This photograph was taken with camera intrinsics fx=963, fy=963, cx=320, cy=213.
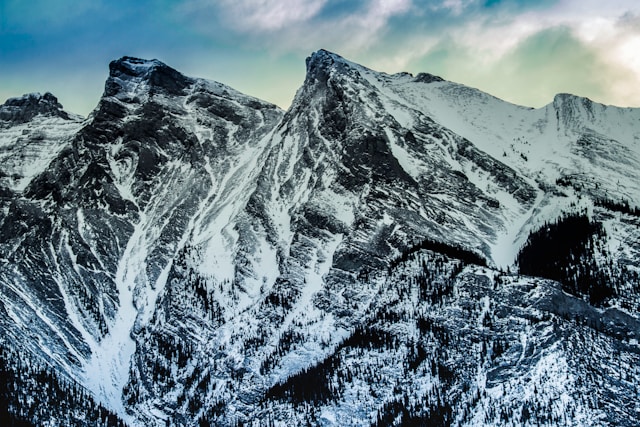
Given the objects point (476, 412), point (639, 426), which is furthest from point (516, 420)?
point (639, 426)

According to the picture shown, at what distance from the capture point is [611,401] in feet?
617

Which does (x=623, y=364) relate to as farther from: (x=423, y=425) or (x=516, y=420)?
(x=423, y=425)

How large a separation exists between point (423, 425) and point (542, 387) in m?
25.4

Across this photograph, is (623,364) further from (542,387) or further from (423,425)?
(423,425)

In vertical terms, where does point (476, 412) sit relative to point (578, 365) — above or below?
below

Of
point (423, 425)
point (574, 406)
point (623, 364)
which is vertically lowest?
point (423, 425)

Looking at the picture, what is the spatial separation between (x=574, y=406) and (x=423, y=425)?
30578 mm

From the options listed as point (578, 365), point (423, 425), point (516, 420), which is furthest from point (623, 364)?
point (423, 425)

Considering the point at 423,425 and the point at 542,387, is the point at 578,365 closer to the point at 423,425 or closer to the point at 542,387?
the point at 542,387

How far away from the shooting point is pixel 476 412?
19725 cm

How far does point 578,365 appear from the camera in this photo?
198 meters

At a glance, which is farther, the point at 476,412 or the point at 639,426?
the point at 476,412

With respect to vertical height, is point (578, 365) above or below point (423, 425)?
above

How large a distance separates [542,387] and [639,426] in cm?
2105
